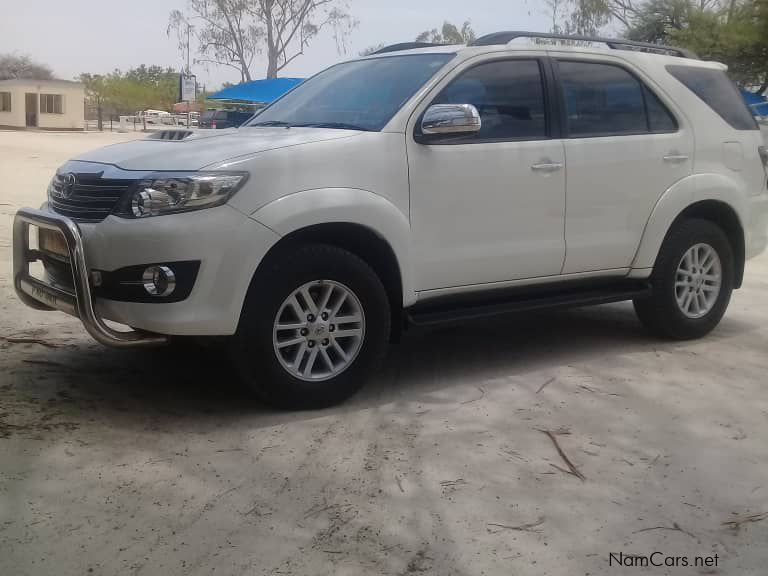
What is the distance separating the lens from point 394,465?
12.9 ft

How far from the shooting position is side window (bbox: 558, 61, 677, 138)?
218 inches

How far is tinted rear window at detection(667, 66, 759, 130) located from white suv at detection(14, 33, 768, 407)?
16mm

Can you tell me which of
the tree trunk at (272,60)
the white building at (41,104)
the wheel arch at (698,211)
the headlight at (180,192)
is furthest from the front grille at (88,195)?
the tree trunk at (272,60)

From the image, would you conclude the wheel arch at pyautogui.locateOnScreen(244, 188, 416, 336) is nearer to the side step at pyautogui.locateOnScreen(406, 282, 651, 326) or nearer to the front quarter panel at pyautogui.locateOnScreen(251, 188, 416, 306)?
the front quarter panel at pyautogui.locateOnScreen(251, 188, 416, 306)

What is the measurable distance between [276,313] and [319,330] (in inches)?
11.0

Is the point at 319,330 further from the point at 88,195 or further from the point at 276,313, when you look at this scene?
the point at 88,195

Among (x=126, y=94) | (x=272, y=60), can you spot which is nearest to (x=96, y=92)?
(x=126, y=94)

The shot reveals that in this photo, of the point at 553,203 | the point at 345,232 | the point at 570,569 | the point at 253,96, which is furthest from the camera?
the point at 253,96

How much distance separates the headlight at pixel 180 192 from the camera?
13.5ft

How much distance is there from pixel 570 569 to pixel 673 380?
8.34 ft

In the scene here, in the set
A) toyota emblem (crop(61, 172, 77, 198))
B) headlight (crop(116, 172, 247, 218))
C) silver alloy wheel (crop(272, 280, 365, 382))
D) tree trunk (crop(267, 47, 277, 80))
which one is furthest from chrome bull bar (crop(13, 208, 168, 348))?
tree trunk (crop(267, 47, 277, 80))

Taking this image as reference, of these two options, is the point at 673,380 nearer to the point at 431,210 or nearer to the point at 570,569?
the point at 431,210

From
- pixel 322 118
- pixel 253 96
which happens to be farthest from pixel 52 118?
pixel 322 118

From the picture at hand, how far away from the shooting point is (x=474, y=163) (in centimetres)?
498
